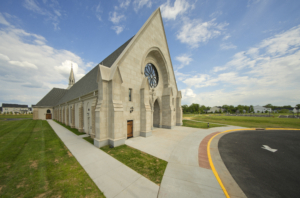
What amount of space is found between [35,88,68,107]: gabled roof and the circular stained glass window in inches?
1531

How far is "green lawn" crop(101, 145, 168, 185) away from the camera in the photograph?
5.11m

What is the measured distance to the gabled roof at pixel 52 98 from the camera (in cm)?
3519

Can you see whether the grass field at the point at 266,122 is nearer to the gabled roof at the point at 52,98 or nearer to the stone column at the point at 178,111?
the stone column at the point at 178,111

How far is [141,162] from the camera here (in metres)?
6.23

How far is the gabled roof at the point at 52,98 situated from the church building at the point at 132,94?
956 inches

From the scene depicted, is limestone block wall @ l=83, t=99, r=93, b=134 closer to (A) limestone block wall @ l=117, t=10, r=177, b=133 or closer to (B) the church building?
(B) the church building

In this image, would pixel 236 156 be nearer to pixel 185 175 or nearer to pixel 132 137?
pixel 185 175

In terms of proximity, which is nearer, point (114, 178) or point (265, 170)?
point (114, 178)

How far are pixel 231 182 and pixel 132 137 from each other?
884 cm

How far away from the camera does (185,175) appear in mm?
5023

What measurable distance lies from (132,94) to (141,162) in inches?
265

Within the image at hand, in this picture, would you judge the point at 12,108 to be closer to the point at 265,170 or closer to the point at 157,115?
the point at 157,115

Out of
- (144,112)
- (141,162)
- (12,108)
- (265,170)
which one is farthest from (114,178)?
(12,108)

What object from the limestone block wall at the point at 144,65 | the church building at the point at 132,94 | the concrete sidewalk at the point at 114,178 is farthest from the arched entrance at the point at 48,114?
the concrete sidewalk at the point at 114,178
